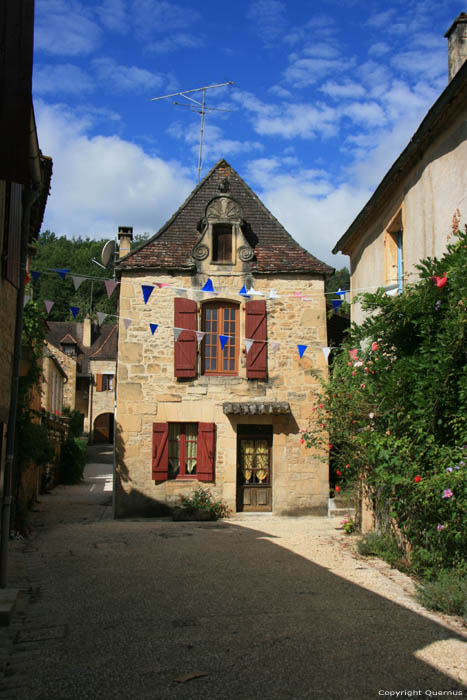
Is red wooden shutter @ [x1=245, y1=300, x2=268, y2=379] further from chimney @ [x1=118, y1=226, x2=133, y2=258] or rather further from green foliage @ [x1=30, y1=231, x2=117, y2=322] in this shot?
green foliage @ [x1=30, y1=231, x2=117, y2=322]

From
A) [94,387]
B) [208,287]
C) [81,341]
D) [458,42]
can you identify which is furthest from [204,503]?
[81,341]

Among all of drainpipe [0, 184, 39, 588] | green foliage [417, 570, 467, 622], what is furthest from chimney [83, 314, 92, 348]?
green foliage [417, 570, 467, 622]

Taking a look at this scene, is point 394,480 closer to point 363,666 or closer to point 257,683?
point 363,666

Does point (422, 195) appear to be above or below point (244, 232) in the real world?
below

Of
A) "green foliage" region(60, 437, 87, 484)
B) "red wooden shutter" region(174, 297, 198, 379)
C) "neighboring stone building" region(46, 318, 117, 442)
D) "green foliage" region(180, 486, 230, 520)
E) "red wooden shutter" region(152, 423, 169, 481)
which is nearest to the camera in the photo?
"green foliage" region(180, 486, 230, 520)

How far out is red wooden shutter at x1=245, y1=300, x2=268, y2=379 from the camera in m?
12.8

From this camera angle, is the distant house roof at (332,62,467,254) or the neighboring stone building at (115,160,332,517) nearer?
the distant house roof at (332,62,467,254)

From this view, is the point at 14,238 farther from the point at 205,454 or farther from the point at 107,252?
the point at 205,454

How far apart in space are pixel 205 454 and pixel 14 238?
683 centimetres

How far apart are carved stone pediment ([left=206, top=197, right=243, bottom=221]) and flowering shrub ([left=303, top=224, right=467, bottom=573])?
285 inches

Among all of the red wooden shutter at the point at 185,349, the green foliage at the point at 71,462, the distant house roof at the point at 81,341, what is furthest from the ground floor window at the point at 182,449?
the distant house roof at the point at 81,341

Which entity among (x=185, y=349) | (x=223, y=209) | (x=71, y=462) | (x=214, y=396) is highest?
(x=223, y=209)

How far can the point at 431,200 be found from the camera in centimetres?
711

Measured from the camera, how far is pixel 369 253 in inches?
392
